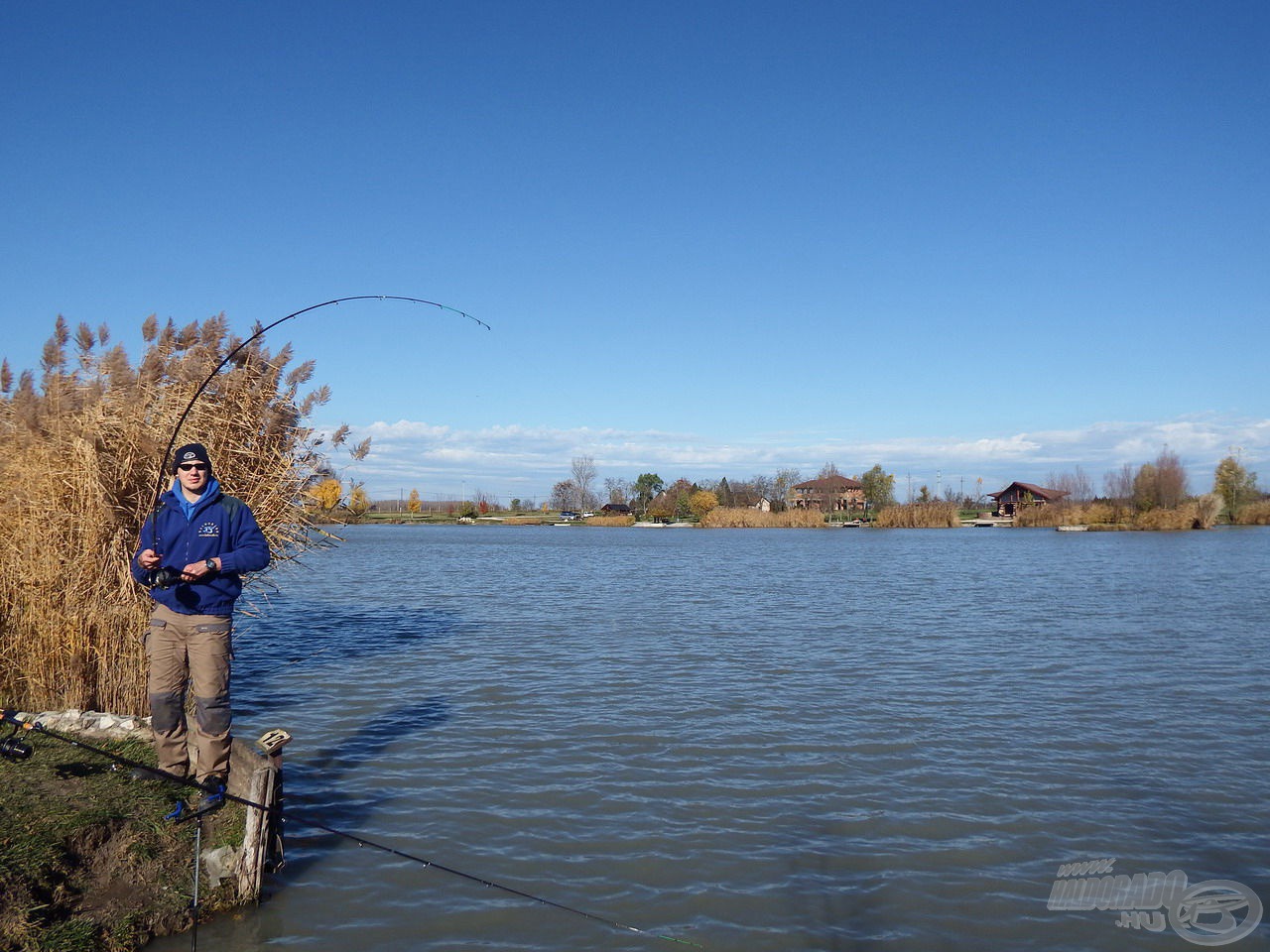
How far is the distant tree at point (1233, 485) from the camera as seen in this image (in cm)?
8406

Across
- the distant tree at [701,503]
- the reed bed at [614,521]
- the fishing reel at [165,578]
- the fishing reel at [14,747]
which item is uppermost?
the distant tree at [701,503]

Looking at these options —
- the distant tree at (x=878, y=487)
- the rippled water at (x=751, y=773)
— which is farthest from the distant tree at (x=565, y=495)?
the rippled water at (x=751, y=773)

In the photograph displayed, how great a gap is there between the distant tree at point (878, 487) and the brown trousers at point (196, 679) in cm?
10326

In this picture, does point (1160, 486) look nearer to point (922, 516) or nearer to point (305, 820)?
point (922, 516)

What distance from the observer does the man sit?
588 cm

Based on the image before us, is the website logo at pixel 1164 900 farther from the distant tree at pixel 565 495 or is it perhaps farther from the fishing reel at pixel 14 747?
the distant tree at pixel 565 495

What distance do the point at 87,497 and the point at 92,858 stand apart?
3.67 m

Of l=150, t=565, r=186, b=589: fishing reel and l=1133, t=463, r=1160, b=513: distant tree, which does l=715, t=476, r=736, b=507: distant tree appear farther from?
l=150, t=565, r=186, b=589: fishing reel

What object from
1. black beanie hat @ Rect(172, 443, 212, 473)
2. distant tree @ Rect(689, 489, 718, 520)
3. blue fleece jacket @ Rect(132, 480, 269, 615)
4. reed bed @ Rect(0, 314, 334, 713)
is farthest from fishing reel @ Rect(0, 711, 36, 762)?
distant tree @ Rect(689, 489, 718, 520)

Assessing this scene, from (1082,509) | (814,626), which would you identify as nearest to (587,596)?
(814,626)

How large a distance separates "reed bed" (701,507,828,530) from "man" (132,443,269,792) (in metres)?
86.3

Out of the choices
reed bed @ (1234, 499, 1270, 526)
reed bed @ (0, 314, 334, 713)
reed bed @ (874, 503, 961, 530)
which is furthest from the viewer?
reed bed @ (1234, 499, 1270, 526)

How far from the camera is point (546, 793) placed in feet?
25.2

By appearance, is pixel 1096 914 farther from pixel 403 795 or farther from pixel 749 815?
pixel 403 795
